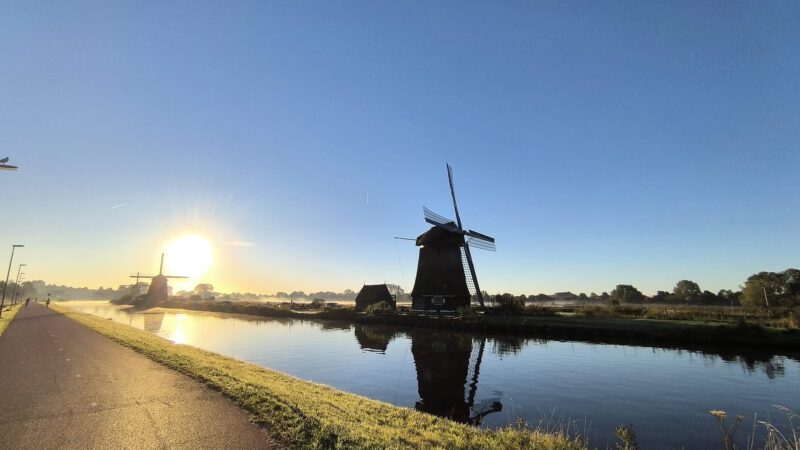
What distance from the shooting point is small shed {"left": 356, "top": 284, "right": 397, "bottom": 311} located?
189ft

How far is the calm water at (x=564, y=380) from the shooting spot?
1198 centimetres

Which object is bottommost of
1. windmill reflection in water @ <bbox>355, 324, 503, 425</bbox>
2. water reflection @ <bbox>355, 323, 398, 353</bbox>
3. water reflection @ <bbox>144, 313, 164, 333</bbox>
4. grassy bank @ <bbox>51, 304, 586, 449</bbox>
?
water reflection @ <bbox>144, 313, 164, 333</bbox>

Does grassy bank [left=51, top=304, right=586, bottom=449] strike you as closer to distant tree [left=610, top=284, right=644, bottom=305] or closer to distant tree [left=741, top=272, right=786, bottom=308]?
distant tree [left=741, top=272, right=786, bottom=308]

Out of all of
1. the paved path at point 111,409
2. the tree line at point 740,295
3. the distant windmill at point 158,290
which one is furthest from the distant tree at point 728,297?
the distant windmill at point 158,290

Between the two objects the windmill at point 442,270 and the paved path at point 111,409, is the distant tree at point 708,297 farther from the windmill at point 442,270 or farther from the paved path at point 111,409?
the paved path at point 111,409

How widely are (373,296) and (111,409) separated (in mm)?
50260

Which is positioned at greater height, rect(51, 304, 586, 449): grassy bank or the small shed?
the small shed

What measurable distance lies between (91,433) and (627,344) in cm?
3107

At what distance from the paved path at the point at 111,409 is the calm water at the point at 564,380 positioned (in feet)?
22.2

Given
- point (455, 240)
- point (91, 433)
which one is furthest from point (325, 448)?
point (455, 240)

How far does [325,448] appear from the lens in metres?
6.73

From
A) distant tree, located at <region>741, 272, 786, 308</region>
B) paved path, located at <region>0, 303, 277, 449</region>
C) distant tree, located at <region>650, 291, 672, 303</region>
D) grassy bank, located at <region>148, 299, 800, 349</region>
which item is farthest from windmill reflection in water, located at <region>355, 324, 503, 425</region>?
distant tree, located at <region>650, 291, 672, 303</region>

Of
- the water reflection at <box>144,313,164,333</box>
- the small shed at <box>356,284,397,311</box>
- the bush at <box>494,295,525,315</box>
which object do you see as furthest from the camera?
the small shed at <box>356,284,397,311</box>

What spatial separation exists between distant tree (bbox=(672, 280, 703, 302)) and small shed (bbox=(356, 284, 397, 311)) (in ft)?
268
